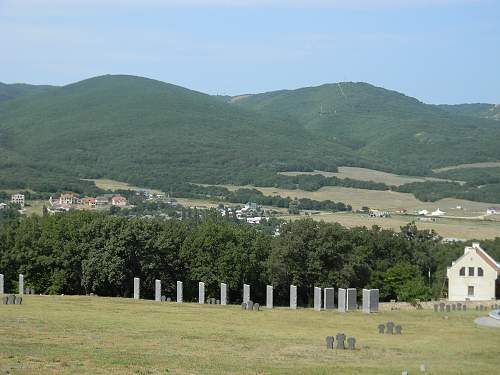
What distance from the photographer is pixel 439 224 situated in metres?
158

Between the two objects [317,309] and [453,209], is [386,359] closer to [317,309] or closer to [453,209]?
[317,309]

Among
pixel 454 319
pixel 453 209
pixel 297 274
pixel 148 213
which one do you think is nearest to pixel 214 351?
pixel 454 319

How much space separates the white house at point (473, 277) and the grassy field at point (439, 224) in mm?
56050

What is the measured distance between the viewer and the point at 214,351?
114 feet

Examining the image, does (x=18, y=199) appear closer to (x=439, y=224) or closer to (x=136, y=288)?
(x=439, y=224)

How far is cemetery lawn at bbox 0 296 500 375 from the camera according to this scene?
31.0 meters

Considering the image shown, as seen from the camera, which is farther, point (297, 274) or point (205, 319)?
point (297, 274)

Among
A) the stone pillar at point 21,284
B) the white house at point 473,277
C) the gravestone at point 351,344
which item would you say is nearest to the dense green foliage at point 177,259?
the stone pillar at point 21,284

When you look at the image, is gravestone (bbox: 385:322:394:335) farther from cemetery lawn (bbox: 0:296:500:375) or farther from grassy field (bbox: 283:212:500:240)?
grassy field (bbox: 283:212:500:240)

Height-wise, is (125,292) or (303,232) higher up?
(303,232)

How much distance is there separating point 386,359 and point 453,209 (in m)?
164

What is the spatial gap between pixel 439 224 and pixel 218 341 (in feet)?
407

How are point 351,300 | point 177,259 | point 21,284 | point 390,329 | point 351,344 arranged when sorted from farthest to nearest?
point 177,259
point 21,284
point 351,300
point 390,329
point 351,344

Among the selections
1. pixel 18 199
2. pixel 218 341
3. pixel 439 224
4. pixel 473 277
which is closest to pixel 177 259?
pixel 473 277
